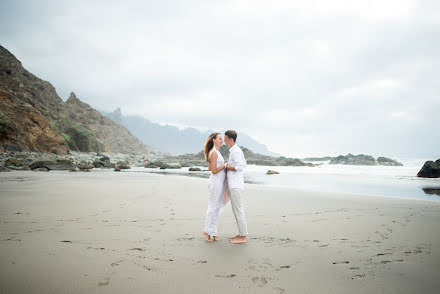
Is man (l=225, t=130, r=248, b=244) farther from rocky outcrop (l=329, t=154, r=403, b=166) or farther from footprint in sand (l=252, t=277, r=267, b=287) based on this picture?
rocky outcrop (l=329, t=154, r=403, b=166)

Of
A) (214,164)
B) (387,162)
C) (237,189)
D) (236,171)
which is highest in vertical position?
(387,162)

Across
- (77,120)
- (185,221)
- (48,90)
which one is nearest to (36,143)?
(185,221)

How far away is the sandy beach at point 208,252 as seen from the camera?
2.96 meters

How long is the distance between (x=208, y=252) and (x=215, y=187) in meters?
1.30

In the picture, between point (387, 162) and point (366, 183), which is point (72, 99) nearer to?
point (366, 183)

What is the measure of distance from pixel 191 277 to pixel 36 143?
3904 centimetres

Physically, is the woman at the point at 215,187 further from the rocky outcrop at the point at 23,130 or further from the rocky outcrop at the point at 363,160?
the rocky outcrop at the point at 363,160

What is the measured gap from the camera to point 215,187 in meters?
4.94

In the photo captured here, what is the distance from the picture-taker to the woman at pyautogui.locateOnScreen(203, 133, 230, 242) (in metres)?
4.82

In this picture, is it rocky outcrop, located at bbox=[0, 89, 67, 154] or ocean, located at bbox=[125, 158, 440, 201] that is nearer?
ocean, located at bbox=[125, 158, 440, 201]

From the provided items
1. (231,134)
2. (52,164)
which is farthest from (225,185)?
(52,164)

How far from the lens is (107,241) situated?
14.5ft

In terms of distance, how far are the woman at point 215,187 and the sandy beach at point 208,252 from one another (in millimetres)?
325

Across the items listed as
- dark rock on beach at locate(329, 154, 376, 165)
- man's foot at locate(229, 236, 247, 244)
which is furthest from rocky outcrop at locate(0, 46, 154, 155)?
dark rock on beach at locate(329, 154, 376, 165)
